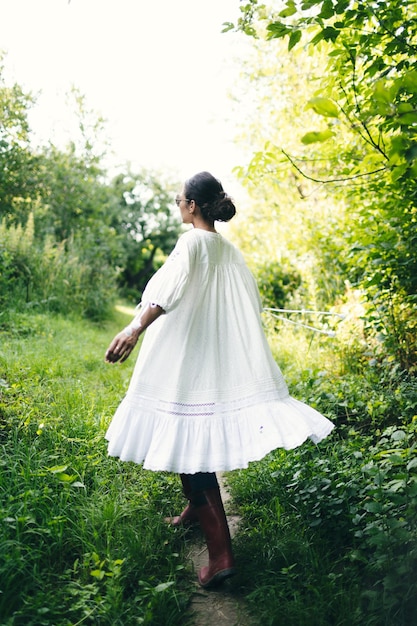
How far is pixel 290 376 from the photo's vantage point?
5.11 m

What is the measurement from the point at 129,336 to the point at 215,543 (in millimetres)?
1003

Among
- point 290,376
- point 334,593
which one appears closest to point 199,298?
point 334,593

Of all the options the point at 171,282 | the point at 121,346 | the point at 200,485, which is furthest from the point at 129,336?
the point at 200,485

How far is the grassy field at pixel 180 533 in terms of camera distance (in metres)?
1.99

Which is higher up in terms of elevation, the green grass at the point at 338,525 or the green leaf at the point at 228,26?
the green leaf at the point at 228,26

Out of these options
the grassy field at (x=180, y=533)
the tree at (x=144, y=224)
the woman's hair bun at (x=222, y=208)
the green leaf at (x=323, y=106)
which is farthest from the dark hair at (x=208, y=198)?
the tree at (x=144, y=224)

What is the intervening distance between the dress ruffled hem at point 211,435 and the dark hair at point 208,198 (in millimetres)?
973

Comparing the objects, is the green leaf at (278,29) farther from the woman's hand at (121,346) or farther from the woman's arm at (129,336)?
the woman's hand at (121,346)

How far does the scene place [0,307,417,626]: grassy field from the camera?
1.99 m

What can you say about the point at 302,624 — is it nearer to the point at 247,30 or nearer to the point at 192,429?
the point at 192,429

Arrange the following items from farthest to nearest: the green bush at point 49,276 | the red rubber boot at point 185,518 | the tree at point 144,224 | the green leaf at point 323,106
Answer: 1. the tree at point 144,224
2. the green bush at point 49,276
3. the red rubber boot at point 185,518
4. the green leaf at point 323,106

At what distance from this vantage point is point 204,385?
2.38 meters

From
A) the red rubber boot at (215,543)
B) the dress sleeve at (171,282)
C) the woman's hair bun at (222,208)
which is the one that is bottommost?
the red rubber boot at (215,543)

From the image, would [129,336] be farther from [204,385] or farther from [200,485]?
[200,485]
